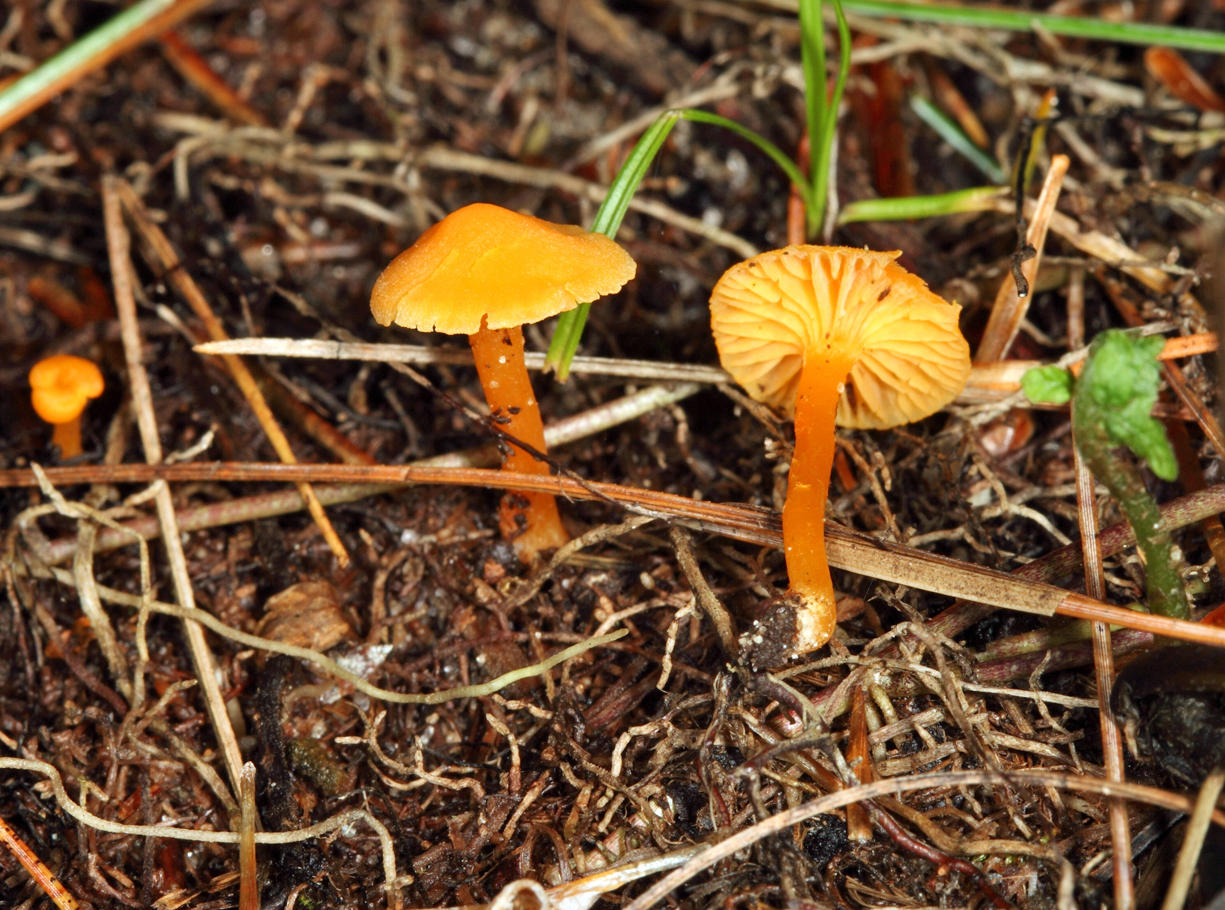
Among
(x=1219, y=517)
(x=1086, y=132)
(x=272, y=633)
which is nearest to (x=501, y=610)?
(x=272, y=633)

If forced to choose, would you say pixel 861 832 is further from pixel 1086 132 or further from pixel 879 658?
pixel 1086 132

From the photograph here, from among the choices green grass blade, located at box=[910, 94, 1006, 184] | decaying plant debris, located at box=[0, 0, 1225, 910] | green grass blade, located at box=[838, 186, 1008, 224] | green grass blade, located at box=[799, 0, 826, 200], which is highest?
green grass blade, located at box=[799, 0, 826, 200]

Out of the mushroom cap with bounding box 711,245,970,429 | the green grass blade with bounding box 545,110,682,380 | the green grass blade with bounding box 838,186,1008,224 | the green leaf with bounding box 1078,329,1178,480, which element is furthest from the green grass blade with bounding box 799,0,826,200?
the green leaf with bounding box 1078,329,1178,480

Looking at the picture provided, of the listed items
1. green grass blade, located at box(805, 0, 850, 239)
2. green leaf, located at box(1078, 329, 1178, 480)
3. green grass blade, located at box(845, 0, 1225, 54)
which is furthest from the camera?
green grass blade, located at box(845, 0, 1225, 54)

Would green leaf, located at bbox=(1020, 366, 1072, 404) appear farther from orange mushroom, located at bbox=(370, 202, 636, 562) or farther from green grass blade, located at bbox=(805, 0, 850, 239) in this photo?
green grass blade, located at bbox=(805, 0, 850, 239)

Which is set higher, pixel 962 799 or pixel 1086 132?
pixel 1086 132

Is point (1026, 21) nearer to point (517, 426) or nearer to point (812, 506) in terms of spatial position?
point (812, 506)

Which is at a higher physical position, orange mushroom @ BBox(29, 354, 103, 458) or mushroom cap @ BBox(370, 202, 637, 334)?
mushroom cap @ BBox(370, 202, 637, 334)
